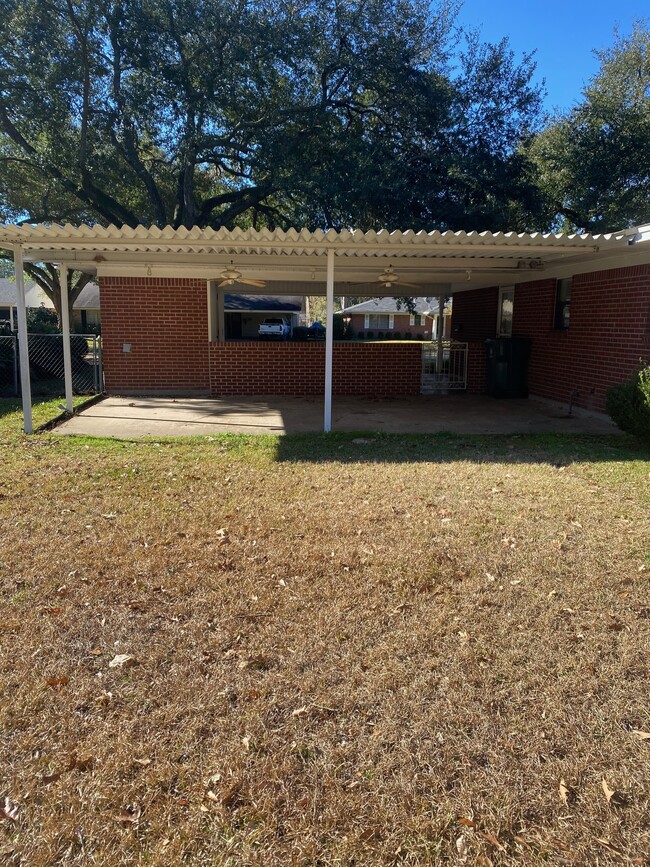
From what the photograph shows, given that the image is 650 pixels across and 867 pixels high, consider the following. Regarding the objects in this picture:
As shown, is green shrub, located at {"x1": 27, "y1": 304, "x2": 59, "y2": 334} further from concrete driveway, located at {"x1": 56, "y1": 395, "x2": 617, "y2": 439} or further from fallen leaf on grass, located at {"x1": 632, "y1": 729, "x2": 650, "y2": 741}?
fallen leaf on grass, located at {"x1": 632, "y1": 729, "x2": 650, "y2": 741}

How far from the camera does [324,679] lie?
2.76m

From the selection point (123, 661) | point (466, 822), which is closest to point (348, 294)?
point (123, 661)

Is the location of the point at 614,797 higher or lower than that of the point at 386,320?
lower

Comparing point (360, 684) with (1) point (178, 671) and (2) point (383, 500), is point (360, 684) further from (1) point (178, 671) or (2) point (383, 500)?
(2) point (383, 500)

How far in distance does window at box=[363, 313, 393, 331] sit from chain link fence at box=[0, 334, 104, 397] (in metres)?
34.9

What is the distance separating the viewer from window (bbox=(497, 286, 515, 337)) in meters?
13.1

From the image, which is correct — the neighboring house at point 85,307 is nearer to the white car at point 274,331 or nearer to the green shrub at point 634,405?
the white car at point 274,331

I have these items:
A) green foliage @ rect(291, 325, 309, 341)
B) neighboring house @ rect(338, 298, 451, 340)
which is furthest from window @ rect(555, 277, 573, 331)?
neighboring house @ rect(338, 298, 451, 340)

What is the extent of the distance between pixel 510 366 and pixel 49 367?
1139 centimetres

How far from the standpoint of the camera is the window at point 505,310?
1309 cm

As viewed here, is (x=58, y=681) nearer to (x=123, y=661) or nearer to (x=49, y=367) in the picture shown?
(x=123, y=661)

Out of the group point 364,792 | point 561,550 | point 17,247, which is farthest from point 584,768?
point 17,247

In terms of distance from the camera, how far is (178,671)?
281 cm

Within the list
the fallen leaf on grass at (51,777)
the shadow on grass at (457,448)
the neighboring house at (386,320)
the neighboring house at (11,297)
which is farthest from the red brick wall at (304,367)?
the neighboring house at (386,320)
